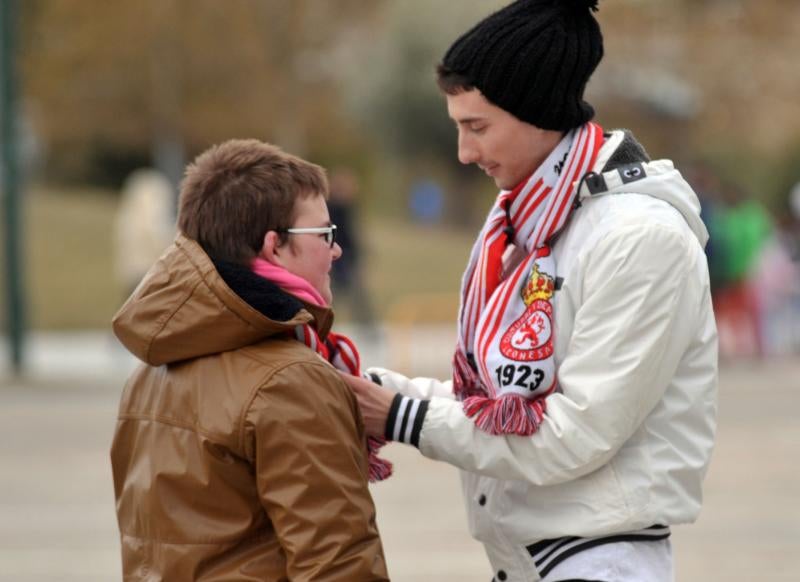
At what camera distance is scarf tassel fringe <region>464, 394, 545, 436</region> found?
9.88ft

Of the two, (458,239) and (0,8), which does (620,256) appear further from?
A: (458,239)

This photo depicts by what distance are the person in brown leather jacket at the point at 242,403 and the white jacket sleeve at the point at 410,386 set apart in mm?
372

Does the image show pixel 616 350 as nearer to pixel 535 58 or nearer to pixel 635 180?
pixel 635 180

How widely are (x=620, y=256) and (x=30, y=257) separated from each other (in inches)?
880

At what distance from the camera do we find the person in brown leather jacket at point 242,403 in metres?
2.78

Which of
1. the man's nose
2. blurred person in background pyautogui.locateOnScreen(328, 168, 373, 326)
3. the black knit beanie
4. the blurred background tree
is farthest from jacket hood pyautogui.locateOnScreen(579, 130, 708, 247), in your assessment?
the blurred background tree

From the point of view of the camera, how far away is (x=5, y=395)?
48.4 feet

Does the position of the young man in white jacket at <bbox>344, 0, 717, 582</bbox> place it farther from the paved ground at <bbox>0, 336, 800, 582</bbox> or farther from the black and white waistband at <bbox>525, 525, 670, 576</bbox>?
the paved ground at <bbox>0, 336, 800, 582</bbox>

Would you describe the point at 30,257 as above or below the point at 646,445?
below

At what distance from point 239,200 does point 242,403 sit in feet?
1.36

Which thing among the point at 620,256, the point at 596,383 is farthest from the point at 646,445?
the point at 620,256

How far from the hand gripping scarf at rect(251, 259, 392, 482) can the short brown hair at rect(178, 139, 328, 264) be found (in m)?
0.05

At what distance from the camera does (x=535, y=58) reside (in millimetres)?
3061

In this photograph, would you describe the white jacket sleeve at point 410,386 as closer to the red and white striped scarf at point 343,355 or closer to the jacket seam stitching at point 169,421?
the red and white striped scarf at point 343,355
